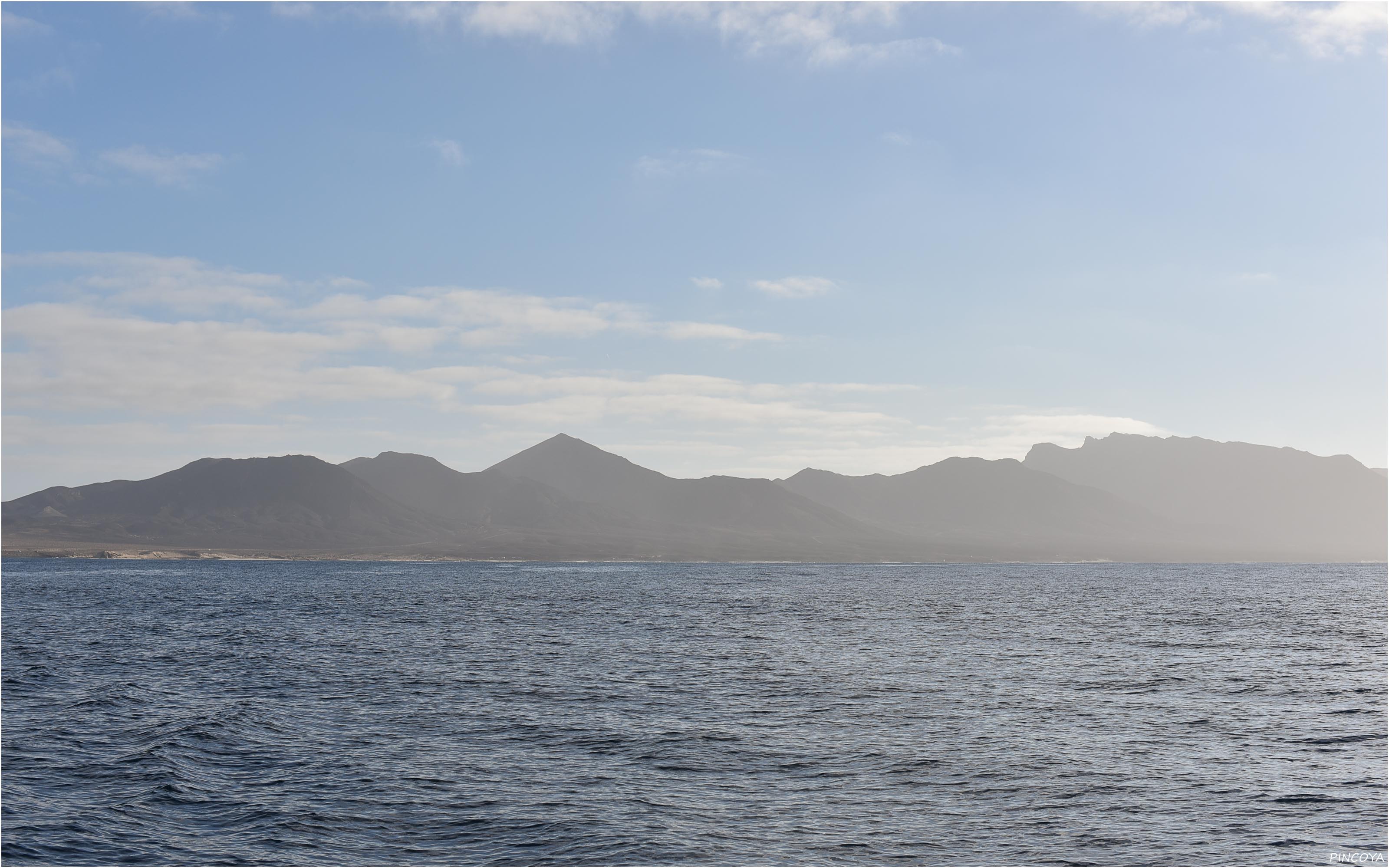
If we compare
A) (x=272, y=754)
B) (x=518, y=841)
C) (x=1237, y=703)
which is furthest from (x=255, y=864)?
(x=1237, y=703)

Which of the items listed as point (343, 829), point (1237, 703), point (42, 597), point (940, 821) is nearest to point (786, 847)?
point (940, 821)

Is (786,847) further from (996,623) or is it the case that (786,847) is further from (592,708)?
(996,623)

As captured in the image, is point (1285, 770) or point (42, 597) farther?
point (42, 597)

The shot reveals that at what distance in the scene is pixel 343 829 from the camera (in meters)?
26.6

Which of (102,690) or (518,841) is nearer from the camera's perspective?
(518,841)

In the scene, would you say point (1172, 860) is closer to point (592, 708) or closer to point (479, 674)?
point (592, 708)

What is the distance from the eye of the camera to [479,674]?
5528cm

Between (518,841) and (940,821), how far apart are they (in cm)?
1203

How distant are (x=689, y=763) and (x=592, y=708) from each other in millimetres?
11489

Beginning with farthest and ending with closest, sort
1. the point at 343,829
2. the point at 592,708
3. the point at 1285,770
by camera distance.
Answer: the point at 592,708 → the point at 1285,770 → the point at 343,829

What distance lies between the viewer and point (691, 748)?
35.6m

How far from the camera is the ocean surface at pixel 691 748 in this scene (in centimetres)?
2569

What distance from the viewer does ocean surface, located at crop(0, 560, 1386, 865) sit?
25.7 m

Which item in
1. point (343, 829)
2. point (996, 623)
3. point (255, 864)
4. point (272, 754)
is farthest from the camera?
point (996, 623)
